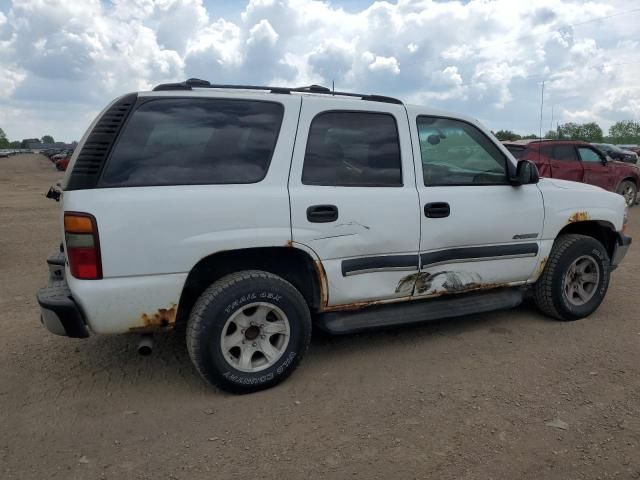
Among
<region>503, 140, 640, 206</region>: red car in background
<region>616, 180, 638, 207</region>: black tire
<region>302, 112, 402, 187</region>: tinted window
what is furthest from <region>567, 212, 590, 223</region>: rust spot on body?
<region>616, 180, 638, 207</region>: black tire

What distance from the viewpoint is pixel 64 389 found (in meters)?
3.32

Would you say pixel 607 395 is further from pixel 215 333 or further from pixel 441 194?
pixel 215 333

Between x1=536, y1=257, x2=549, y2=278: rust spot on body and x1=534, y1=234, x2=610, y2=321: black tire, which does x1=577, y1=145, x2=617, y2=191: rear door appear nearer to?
x1=534, y1=234, x2=610, y2=321: black tire

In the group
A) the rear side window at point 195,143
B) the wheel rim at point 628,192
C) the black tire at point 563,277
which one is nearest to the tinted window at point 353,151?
the rear side window at point 195,143

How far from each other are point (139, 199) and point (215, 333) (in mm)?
878

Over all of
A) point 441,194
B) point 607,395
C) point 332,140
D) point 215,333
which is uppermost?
point 332,140

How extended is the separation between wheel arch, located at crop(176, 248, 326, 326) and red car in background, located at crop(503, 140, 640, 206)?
790 cm

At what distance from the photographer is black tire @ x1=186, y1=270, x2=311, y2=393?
3025mm

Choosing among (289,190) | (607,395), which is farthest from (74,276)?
(607,395)

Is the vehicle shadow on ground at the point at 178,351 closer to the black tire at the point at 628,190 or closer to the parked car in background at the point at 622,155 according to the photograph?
the black tire at the point at 628,190

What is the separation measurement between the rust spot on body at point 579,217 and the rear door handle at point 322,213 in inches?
85.9

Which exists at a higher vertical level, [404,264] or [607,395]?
[404,264]

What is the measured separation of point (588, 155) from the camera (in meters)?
11.5

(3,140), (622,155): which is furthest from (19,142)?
(622,155)
